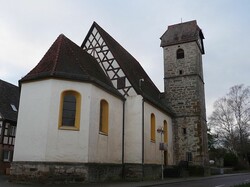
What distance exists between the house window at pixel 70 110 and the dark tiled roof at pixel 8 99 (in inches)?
507

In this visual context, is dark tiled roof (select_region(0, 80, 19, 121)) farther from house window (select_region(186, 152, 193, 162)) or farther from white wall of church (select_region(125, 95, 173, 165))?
house window (select_region(186, 152, 193, 162))

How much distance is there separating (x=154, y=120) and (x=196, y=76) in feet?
26.5

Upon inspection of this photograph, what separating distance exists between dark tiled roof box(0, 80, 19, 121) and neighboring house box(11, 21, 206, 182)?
10.7 meters

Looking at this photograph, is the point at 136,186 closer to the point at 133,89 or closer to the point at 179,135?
the point at 133,89

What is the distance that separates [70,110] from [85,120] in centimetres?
111

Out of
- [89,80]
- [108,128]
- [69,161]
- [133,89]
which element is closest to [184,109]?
[133,89]

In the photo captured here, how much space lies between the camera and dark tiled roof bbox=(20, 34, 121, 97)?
17719mm

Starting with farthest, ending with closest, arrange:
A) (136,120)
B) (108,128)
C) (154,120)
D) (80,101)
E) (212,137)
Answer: (212,137)
(154,120)
(136,120)
(108,128)
(80,101)

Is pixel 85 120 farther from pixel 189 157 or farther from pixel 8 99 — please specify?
pixel 8 99

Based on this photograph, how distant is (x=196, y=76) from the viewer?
29.8 m

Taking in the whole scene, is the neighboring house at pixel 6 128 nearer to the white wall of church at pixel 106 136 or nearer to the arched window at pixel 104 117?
the white wall of church at pixel 106 136

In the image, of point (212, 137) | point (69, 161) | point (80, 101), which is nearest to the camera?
point (69, 161)

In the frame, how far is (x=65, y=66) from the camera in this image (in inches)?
725

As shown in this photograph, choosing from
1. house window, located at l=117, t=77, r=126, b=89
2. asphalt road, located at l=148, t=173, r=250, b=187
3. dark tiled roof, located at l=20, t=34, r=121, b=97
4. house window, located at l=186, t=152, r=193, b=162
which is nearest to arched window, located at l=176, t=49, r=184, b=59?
house window, located at l=186, t=152, r=193, b=162
